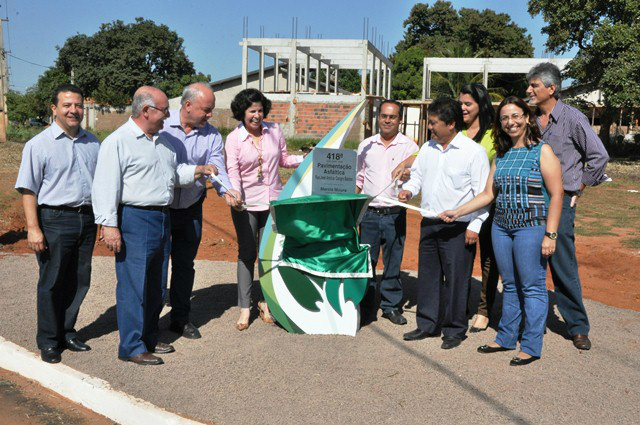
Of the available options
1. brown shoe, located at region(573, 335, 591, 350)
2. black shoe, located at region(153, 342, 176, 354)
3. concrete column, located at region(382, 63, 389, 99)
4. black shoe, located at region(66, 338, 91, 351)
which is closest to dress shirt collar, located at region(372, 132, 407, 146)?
brown shoe, located at region(573, 335, 591, 350)

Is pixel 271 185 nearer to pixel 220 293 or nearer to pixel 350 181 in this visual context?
pixel 350 181

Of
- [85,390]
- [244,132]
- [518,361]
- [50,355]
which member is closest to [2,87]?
[244,132]

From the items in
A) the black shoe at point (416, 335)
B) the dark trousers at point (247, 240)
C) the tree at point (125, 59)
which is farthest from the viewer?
A: the tree at point (125, 59)

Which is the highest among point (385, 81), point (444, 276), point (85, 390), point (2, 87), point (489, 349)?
point (385, 81)

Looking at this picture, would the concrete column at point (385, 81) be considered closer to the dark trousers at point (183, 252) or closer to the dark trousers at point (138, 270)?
the dark trousers at point (183, 252)

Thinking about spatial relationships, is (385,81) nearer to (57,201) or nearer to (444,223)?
(444,223)

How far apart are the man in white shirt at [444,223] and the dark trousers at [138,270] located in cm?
197

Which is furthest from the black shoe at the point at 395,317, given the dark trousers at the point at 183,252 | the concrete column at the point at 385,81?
the concrete column at the point at 385,81

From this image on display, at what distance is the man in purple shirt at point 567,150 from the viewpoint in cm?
512

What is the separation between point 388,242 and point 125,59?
2167 inches

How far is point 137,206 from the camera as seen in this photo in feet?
15.3

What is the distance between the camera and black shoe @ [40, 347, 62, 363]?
4.85m

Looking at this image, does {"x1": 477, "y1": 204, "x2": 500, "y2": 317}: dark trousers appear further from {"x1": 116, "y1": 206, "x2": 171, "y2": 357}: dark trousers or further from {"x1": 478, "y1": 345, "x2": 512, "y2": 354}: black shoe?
{"x1": 116, "y1": 206, "x2": 171, "y2": 357}: dark trousers

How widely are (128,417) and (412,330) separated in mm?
2578
